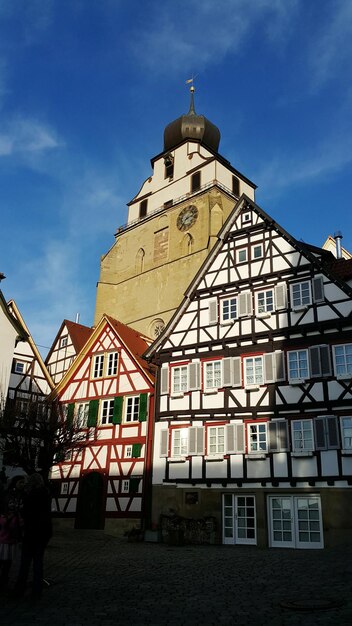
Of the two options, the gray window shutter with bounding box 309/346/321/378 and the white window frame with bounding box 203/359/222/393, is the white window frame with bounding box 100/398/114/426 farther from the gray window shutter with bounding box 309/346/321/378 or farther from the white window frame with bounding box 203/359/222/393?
the gray window shutter with bounding box 309/346/321/378

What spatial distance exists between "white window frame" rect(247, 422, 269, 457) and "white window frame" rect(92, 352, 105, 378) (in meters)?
8.81

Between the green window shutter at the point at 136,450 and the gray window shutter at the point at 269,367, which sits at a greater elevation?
the gray window shutter at the point at 269,367

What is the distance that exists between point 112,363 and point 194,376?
5542mm

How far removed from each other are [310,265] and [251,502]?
8.62 meters

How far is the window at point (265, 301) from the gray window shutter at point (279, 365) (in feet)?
6.18

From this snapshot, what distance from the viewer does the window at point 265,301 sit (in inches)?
847

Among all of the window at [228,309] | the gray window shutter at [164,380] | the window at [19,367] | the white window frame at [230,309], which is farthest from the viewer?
the window at [19,367]

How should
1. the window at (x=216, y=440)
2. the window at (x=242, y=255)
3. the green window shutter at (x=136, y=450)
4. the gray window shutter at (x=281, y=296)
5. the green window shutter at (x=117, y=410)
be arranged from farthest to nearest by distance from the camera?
the green window shutter at (x=117, y=410), the green window shutter at (x=136, y=450), the window at (x=242, y=255), the gray window shutter at (x=281, y=296), the window at (x=216, y=440)

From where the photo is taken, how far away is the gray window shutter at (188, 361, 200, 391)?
21.9 metres

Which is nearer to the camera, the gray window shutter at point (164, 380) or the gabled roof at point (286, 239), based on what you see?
the gabled roof at point (286, 239)

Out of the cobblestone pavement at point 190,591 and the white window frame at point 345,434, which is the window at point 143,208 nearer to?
the white window frame at point 345,434

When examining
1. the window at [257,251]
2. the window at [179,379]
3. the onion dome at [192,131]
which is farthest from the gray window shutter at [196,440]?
the onion dome at [192,131]

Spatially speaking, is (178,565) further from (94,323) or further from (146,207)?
(146,207)

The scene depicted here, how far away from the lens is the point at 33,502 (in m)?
8.27
